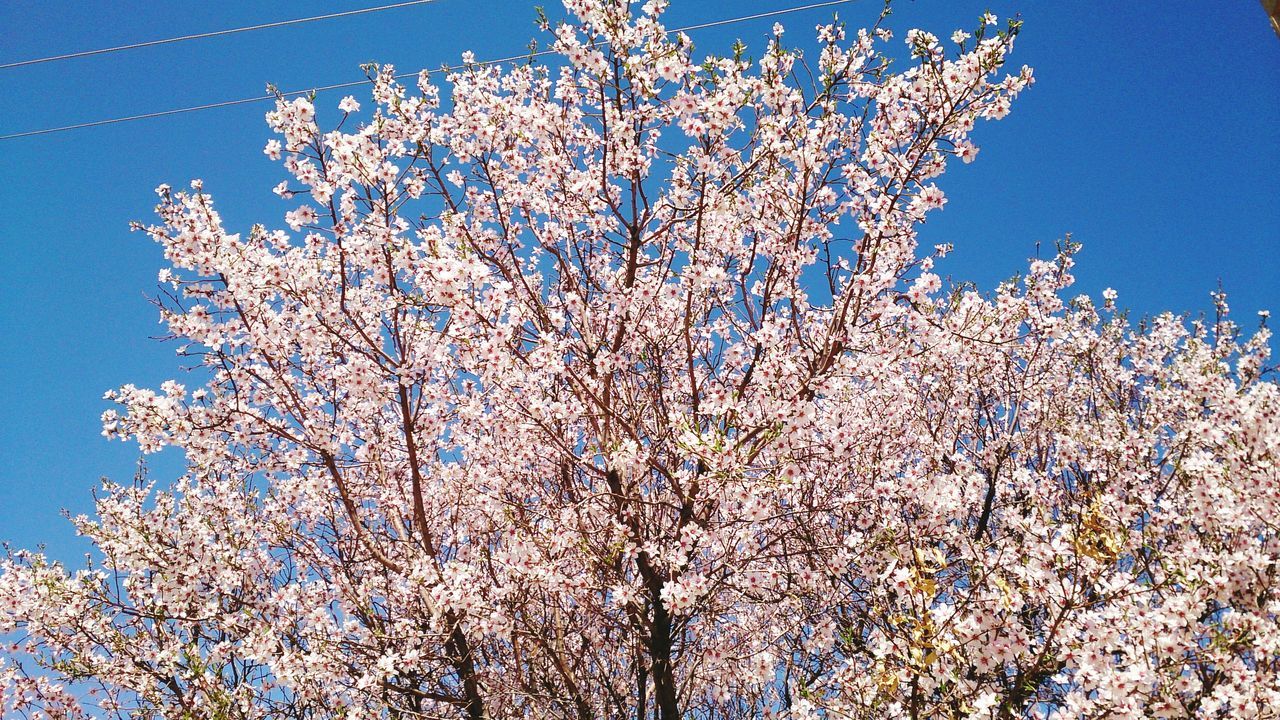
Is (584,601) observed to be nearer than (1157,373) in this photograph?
Yes

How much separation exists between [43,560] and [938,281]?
8509 mm

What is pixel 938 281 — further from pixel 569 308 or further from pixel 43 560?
pixel 43 560

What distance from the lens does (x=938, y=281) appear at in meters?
5.44

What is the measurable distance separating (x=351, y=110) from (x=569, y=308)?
2414 mm

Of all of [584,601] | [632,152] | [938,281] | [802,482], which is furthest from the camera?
[802,482]

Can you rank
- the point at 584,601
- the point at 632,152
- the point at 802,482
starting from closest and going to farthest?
the point at 632,152
the point at 584,601
the point at 802,482

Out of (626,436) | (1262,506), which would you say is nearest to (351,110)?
(626,436)

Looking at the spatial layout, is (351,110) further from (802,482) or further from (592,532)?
(802,482)

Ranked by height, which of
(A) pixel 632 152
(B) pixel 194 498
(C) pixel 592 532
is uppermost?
(A) pixel 632 152

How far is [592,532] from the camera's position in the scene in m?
6.76

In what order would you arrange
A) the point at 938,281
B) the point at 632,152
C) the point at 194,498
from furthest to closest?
1. the point at 194,498
2. the point at 632,152
3. the point at 938,281

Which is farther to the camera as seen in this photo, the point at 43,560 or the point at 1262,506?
the point at 43,560

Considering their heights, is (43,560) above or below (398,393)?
below

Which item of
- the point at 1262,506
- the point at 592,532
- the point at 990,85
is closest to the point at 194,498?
the point at 592,532
